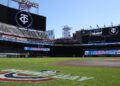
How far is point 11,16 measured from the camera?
76.9 metres

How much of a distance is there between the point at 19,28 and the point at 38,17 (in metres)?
8.61

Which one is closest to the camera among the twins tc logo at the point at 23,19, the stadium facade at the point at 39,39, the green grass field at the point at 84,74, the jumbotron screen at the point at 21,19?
the green grass field at the point at 84,74

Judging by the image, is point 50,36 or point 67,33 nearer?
point 50,36

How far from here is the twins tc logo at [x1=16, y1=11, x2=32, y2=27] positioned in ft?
264

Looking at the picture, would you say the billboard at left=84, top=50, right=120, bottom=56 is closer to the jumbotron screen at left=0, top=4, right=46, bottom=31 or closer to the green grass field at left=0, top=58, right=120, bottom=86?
the jumbotron screen at left=0, top=4, right=46, bottom=31

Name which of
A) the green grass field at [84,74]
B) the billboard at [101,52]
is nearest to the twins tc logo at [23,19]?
the billboard at [101,52]

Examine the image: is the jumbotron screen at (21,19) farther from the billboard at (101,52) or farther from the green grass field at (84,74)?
the green grass field at (84,74)

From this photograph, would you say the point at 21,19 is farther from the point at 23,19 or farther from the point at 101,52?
the point at 101,52

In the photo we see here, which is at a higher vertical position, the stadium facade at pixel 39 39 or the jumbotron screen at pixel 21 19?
the jumbotron screen at pixel 21 19

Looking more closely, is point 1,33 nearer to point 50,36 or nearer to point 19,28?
point 19,28

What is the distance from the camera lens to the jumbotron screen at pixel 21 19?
74.2m

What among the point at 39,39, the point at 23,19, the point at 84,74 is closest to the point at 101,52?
the point at 39,39

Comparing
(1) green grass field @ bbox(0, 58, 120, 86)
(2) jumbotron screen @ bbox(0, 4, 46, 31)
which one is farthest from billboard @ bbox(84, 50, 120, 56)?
(1) green grass field @ bbox(0, 58, 120, 86)

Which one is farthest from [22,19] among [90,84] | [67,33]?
[67,33]
